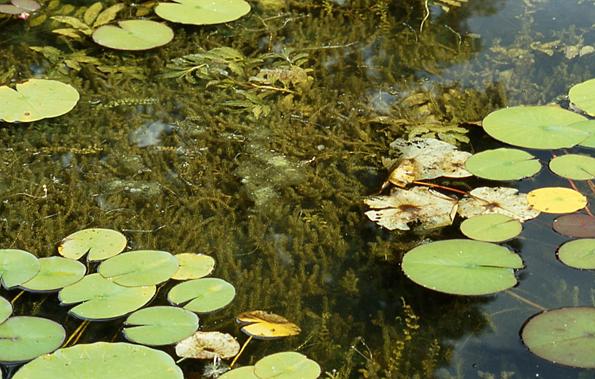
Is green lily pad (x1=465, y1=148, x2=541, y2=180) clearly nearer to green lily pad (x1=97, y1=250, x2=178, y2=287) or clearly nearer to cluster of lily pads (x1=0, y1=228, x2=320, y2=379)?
cluster of lily pads (x1=0, y1=228, x2=320, y2=379)

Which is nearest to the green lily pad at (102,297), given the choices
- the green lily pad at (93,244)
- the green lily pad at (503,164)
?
the green lily pad at (93,244)

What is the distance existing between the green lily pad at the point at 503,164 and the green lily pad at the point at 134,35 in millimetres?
1403

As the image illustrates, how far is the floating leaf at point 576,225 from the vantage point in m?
2.51

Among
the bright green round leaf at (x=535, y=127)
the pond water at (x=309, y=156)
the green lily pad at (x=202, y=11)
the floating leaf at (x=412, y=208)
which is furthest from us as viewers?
the green lily pad at (x=202, y=11)

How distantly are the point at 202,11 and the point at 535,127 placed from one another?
151 centimetres

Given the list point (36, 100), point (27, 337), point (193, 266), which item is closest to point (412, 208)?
point (193, 266)

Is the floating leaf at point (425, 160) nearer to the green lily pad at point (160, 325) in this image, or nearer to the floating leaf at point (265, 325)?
the floating leaf at point (265, 325)

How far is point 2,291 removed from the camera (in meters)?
2.41

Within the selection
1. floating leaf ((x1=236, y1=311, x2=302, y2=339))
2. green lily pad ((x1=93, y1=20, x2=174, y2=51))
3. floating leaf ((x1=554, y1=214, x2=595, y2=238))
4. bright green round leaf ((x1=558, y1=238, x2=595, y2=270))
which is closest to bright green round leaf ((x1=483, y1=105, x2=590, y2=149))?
floating leaf ((x1=554, y1=214, x2=595, y2=238))

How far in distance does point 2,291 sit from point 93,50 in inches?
57.0

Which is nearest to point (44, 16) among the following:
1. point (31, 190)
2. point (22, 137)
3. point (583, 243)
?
point (22, 137)

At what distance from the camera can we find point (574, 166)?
276 cm

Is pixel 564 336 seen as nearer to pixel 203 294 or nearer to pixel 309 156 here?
pixel 203 294

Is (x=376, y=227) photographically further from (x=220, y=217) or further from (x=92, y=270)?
(x=92, y=270)
